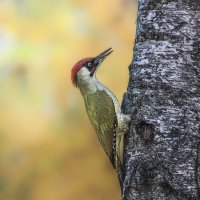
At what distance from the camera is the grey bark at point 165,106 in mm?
3605

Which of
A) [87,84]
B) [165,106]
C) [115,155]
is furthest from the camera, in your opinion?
[87,84]

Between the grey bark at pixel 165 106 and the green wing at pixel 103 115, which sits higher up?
the grey bark at pixel 165 106

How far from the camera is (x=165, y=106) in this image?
12.1 ft

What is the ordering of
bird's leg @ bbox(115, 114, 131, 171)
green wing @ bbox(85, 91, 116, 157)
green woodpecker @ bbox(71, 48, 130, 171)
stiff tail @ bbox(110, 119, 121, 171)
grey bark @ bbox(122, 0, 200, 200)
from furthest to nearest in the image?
green wing @ bbox(85, 91, 116, 157), green woodpecker @ bbox(71, 48, 130, 171), stiff tail @ bbox(110, 119, 121, 171), bird's leg @ bbox(115, 114, 131, 171), grey bark @ bbox(122, 0, 200, 200)

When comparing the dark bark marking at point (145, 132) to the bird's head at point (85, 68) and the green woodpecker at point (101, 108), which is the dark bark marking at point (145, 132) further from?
the bird's head at point (85, 68)

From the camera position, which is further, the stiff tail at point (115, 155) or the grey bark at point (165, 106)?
the stiff tail at point (115, 155)

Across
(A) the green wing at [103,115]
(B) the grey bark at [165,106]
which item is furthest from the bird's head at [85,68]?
(B) the grey bark at [165,106]

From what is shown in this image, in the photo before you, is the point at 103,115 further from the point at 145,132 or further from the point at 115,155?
the point at 145,132

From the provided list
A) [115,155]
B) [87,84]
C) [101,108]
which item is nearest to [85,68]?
[87,84]

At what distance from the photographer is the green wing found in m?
4.24

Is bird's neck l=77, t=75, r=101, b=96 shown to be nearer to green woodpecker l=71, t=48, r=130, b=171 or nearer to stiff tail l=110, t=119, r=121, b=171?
green woodpecker l=71, t=48, r=130, b=171

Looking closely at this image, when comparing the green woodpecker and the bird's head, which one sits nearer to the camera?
the green woodpecker

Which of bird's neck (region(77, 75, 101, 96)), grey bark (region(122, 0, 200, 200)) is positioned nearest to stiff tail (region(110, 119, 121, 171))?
grey bark (region(122, 0, 200, 200))

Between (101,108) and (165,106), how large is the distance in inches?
28.2
